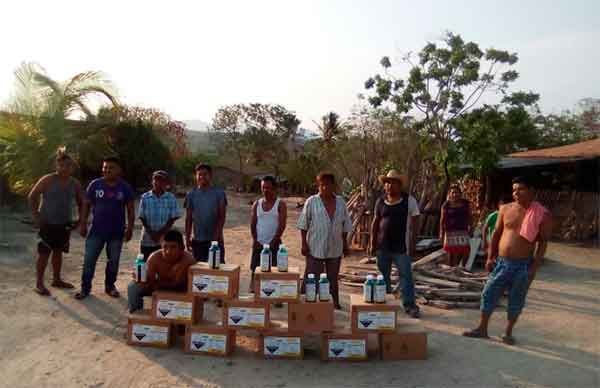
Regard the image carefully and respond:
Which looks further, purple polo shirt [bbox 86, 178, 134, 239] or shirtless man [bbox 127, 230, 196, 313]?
purple polo shirt [bbox 86, 178, 134, 239]

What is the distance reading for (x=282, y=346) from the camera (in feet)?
16.5

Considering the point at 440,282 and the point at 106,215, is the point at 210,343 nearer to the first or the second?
the point at 106,215

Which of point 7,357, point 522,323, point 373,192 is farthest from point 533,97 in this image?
point 7,357

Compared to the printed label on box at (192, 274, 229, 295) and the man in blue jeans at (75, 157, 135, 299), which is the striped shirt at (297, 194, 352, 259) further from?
the man in blue jeans at (75, 157, 135, 299)

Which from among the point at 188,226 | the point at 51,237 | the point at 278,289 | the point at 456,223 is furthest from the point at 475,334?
the point at 51,237

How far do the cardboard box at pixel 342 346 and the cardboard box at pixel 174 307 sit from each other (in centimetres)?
126

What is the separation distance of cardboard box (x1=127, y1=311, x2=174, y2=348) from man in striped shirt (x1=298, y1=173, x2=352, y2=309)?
1696 millimetres

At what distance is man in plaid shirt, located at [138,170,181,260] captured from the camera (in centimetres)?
659

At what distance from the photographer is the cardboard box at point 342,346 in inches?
197

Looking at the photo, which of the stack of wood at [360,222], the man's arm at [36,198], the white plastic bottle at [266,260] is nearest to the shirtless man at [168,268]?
the white plastic bottle at [266,260]

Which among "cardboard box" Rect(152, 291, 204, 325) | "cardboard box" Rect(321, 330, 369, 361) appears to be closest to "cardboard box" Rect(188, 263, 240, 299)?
"cardboard box" Rect(152, 291, 204, 325)

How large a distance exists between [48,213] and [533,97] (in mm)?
20858

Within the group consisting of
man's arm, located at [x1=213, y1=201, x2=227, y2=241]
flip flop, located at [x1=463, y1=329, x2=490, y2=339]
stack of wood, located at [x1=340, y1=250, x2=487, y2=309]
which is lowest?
flip flop, located at [x1=463, y1=329, x2=490, y2=339]

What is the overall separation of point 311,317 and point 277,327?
0.35 m
